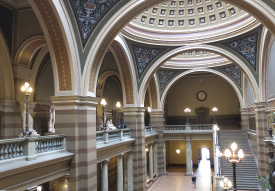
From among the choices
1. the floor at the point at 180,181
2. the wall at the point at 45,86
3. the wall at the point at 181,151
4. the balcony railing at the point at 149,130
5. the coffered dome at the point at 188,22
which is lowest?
the floor at the point at 180,181

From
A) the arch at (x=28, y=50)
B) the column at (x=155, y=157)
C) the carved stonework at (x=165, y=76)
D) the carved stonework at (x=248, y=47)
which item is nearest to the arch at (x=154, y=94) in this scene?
the carved stonework at (x=165, y=76)

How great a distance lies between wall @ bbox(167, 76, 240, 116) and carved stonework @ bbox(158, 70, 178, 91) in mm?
7063

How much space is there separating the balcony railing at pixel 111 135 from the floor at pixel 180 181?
5930mm

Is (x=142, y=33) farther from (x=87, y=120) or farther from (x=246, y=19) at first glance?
(x=87, y=120)

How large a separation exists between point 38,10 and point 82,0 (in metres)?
1.74

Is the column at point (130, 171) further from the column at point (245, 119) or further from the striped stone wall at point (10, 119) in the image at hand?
the column at point (245, 119)

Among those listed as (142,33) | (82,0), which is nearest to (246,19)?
(142,33)

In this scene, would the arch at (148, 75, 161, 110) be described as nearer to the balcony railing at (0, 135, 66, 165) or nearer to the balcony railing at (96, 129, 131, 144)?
the balcony railing at (96, 129, 131, 144)

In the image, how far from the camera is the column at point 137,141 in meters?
17.6

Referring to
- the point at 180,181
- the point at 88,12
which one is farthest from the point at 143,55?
the point at 180,181

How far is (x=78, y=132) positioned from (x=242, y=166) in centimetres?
1436

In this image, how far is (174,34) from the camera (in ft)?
61.5

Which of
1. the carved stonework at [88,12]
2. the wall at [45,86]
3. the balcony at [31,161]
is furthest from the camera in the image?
the wall at [45,86]

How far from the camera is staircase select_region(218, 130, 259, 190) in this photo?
59.0 ft
